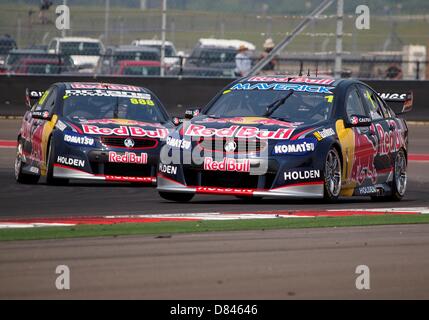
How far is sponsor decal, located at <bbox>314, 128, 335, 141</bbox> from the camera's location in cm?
1298

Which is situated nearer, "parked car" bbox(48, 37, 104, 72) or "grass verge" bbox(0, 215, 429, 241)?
"grass verge" bbox(0, 215, 429, 241)

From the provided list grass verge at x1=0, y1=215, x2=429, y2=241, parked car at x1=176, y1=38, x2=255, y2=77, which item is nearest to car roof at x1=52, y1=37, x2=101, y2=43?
parked car at x1=176, y1=38, x2=255, y2=77

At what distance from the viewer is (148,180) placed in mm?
15211

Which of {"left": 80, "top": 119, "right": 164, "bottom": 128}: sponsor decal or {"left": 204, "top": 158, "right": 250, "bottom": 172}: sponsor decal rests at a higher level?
{"left": 80, "top": 119, "right": 164, "bottom": 128}: sponsor decal

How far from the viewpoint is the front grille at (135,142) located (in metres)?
15.1

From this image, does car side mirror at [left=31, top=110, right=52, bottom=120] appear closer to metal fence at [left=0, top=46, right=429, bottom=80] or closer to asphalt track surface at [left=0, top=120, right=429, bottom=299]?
asphalt track surface at [left=0, top=120, right=429, bottom=299]

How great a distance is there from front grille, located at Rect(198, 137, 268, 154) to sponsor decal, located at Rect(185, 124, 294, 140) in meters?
0.05

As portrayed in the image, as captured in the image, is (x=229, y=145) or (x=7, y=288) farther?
(x=229, y=145)

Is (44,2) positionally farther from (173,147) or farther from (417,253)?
(417,253)

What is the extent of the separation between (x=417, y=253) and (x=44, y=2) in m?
18.7

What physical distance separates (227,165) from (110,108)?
3.84m

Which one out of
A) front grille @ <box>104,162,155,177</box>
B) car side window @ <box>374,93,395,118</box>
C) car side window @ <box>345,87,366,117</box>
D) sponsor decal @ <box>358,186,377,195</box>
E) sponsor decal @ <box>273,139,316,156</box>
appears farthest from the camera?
front grille @ <box>104,162,155,177</box>

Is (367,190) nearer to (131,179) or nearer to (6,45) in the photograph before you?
(131,179)

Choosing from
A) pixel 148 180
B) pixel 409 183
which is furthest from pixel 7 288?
pixel 409 183
